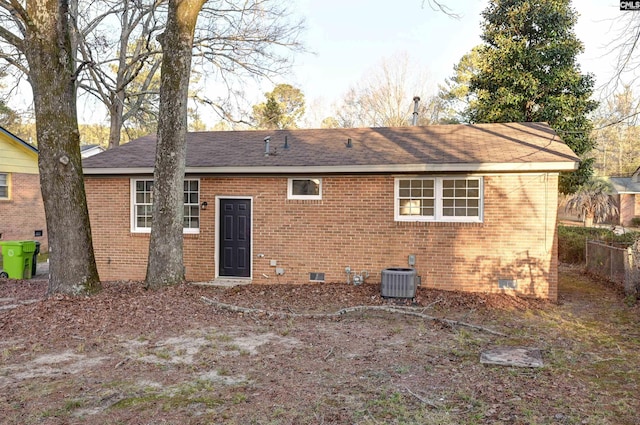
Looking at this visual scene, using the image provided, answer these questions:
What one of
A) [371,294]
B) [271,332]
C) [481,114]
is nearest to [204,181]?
[371,294]

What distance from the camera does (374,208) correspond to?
36.6 ft

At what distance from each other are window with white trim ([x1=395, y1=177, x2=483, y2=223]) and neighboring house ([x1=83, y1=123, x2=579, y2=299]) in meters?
0.02

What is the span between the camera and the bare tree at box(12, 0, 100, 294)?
8.43 meters

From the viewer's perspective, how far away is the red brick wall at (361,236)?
34.0 ft

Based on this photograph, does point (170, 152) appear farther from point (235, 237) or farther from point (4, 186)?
point (4, 186)

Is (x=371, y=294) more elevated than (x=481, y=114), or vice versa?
(x=481, y=114)

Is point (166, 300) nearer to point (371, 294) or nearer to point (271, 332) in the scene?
→ point (271, 332)

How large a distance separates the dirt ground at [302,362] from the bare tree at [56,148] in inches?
26.4

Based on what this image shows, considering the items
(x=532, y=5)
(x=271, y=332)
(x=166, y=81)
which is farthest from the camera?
(x=532, y=5)

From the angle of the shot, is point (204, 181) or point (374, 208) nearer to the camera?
point (374, 208)

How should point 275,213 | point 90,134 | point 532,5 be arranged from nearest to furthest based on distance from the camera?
point 275,213 < point 532,5 < point 90,134

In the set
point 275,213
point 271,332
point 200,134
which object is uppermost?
point 200,134

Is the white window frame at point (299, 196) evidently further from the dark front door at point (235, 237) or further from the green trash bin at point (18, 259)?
the green trash bin at point (18, 259)

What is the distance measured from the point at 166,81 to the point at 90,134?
45089mm
